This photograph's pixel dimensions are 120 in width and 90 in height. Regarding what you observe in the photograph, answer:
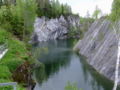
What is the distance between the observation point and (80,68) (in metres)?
47.2

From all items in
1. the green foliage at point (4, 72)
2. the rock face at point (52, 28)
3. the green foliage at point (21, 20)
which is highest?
the green foliage at point (21, 20)

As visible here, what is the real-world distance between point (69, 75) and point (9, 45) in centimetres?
1538

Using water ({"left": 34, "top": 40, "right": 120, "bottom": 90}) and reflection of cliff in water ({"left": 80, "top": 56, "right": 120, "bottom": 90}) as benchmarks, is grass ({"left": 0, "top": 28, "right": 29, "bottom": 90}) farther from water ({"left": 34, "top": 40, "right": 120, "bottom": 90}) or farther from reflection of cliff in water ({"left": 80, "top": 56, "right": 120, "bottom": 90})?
reflection of cliff in water ({"left": 80, "top": 56, "right": 120, "bottom": 90})

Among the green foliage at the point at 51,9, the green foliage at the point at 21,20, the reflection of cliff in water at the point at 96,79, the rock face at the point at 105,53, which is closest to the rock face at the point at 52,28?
the green foliage at the point at 51,9

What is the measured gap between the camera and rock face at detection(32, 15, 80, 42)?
120963mm

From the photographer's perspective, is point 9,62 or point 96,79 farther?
point 96,79

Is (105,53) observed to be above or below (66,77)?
above

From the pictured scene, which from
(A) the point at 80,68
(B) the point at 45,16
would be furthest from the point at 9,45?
(B) the point at 45,16

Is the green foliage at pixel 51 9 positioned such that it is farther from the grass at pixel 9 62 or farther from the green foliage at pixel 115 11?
the green foliage at pixel 115 11

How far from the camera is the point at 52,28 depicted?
133250 mm

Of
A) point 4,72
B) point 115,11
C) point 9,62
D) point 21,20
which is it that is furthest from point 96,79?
point 21,20

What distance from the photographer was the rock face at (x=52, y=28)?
120963 mm

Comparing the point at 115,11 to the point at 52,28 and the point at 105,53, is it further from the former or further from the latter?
the point at 52,28

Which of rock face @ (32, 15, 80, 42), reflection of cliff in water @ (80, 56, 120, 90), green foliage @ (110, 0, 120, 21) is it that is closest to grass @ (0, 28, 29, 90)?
green foliage @ (110, 0, 120, 21)
